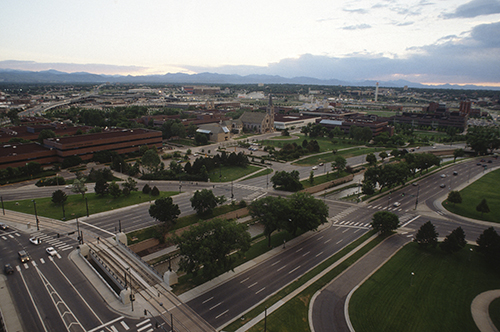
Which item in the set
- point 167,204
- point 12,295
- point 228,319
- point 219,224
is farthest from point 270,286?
point 12,295

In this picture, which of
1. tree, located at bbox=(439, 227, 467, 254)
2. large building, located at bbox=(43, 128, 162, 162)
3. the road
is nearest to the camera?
the road

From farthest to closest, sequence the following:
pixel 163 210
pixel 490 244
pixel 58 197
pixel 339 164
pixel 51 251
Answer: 1. pixel 339 164
2. pixel 58 197
3. pixel 163 210
4. pixel 490 244
5. pixel 51 251

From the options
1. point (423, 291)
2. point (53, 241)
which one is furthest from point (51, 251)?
point (423, 291)

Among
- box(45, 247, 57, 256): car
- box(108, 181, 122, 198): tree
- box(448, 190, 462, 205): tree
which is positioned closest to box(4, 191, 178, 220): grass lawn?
box(108, 181, 122, 198): tree

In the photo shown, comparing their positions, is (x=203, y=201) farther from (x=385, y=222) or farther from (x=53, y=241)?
(x=385, y=222)

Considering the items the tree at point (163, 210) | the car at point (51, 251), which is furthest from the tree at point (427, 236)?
the car at point (51, 251)

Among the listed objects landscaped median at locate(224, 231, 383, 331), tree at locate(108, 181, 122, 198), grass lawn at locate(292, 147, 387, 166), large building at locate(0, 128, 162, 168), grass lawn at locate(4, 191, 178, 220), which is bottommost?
landscaped median at locate(224, 231, 383, 331)

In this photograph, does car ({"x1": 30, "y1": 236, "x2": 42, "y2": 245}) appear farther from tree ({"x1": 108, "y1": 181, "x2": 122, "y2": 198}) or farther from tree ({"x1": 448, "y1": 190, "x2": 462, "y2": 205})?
tree ({"x1": 448, "y1": 190, "x2": 462, "y2": 205})
